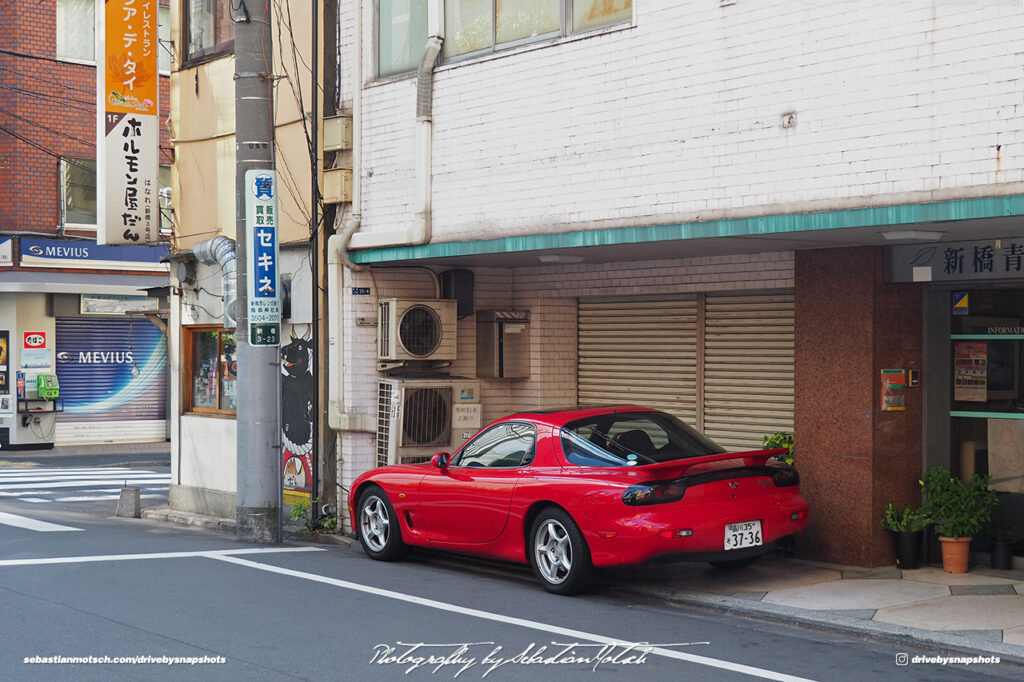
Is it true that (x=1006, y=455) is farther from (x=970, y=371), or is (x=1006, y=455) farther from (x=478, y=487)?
(x=478, y=487)

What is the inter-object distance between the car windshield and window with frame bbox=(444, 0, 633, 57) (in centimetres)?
347

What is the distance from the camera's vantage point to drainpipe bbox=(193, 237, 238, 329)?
1370 cm

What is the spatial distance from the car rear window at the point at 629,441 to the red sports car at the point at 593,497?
12 millimetres

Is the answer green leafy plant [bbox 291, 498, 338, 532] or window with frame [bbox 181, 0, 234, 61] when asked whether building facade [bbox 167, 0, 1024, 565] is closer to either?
green leafy plant [bbox 291, 498, 338, 532]

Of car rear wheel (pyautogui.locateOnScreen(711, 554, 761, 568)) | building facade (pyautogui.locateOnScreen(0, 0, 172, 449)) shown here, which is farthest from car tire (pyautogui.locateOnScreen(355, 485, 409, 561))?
building facade (pyautogui.locateOnScreen(0, 0, 172, 449))

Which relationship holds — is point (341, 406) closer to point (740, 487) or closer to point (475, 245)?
point (475, 245)

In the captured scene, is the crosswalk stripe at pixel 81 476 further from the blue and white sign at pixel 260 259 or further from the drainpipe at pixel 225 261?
the blue and white sign at pixel 260 259

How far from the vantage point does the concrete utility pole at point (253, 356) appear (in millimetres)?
12148

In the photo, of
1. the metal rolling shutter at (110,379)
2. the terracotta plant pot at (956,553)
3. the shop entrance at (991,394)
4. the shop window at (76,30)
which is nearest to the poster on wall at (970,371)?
the shop entrance at (991,394)

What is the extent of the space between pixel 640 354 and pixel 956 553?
412 cm

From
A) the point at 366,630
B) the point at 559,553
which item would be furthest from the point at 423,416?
the point at 366,630

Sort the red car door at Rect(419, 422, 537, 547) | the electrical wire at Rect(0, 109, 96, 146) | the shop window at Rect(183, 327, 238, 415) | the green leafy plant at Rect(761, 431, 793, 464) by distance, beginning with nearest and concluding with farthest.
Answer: the red car door at Rect(419, 422, 537, 547), the green leafy plant at Rect(761, 431, 793, 464), the shop window at Rect(183, 327, 238, 415), the electrical wire at Rect(0, 109, 96, 146)

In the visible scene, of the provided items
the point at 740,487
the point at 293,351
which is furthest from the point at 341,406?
the point at 740,487

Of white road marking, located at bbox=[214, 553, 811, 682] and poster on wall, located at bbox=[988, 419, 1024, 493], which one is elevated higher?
poster on wall, located at bbox=[988, 419, 1024, 493]
